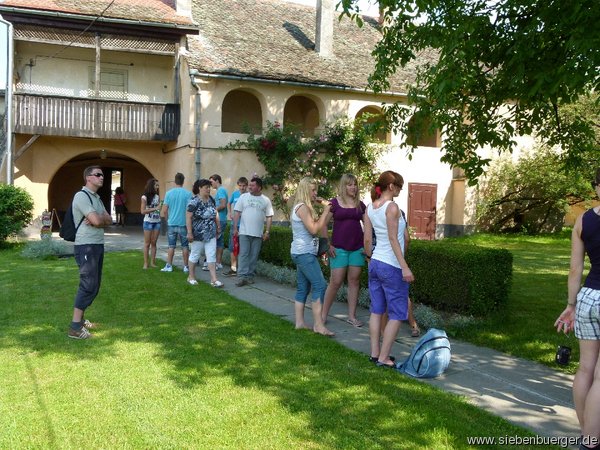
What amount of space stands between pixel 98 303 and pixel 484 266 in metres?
5.20

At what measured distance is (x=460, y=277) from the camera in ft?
21.7

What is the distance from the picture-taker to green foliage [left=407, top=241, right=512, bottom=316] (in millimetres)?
6539

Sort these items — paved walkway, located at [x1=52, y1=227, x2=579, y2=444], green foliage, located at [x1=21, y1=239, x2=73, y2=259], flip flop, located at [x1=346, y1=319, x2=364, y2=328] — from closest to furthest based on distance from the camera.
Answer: paved walkway, located at [x1=52, y1=227, x2=579, y2=444]
flip flop, located at [x1=346, y1=319, x2=364, y2=328]
green foliage, located at [x1=21, y1=239, x2=73, y2=259]

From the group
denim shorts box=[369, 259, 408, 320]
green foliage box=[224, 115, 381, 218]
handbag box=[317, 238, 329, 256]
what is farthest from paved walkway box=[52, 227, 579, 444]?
green foliage box=[224, 115, 381, 218]

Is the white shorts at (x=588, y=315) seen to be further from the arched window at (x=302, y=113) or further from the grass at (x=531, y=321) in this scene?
the arched window at (x=302, y=113)

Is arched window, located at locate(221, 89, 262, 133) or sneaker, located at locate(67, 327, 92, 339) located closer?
sneaker, located at locate(67, 327, 92, 339)

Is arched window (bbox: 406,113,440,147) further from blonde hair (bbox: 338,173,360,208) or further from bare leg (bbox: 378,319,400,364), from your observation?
bare leg (bbox: 378,319,400,364)

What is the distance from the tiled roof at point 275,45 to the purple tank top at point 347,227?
36.8 feet

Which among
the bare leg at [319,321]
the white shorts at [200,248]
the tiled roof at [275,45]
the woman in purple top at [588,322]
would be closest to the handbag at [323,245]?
the bare leg at [319,321]

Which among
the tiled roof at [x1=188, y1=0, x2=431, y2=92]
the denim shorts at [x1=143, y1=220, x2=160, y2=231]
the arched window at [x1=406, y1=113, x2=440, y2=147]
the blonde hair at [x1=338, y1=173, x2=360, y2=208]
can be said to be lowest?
the denim shorts at [x1=143, y1=220, x2=160, y2=231]

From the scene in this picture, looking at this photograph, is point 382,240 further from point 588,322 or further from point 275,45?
point 275,45

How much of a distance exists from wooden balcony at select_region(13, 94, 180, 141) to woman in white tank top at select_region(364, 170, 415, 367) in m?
14.5

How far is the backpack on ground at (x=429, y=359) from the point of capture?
4805 millimetres

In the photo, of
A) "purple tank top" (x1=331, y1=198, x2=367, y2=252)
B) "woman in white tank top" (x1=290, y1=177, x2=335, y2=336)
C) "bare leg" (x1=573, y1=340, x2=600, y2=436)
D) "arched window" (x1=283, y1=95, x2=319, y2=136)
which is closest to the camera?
"bare leg" (x1=573, y1=340, x2=600, y2=436)
